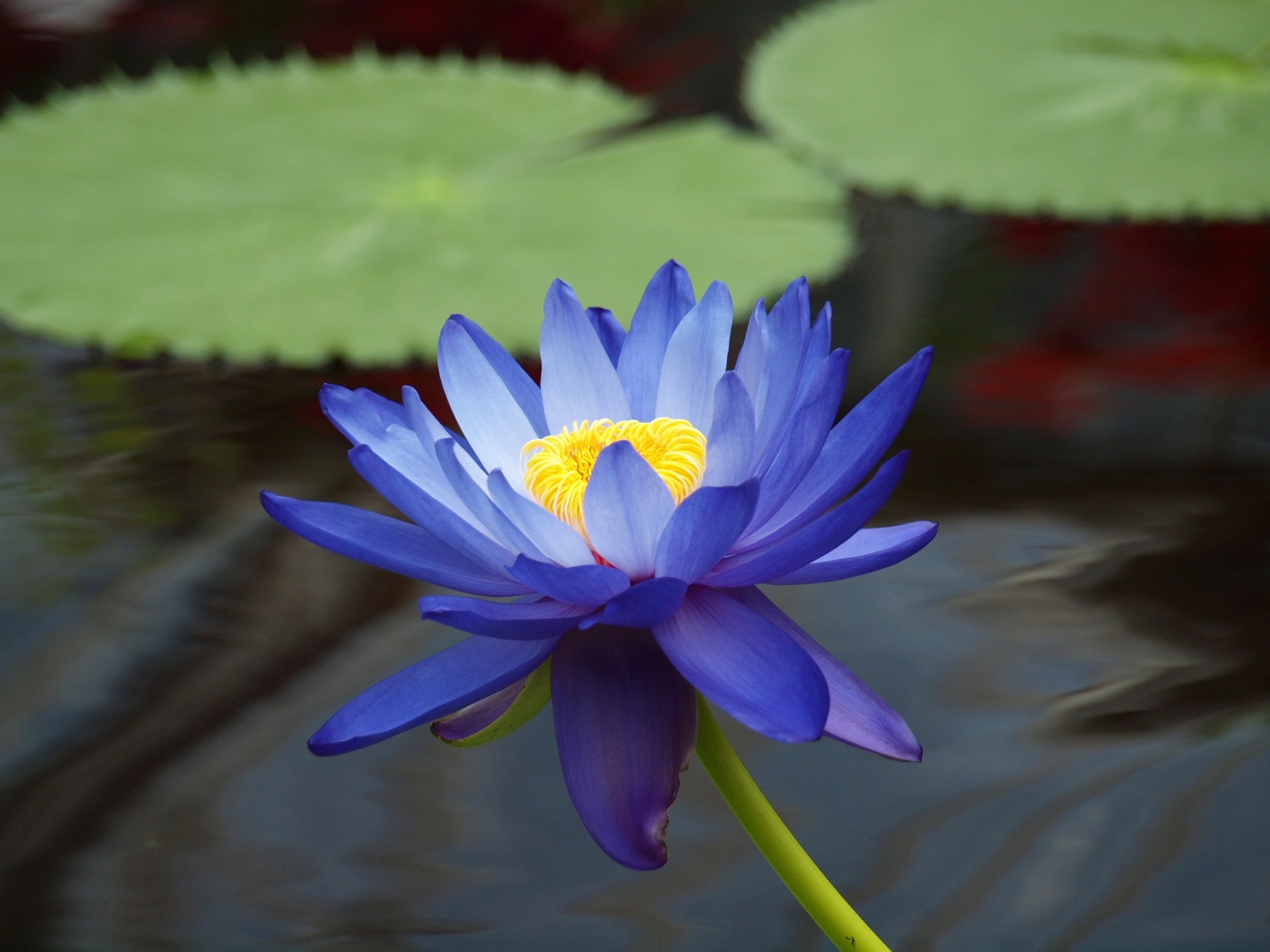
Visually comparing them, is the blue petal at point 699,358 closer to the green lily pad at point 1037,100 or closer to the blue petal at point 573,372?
the blue petal at point 573,372

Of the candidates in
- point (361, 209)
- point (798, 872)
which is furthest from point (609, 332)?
point (361, 209)

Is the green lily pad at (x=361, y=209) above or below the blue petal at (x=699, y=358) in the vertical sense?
below

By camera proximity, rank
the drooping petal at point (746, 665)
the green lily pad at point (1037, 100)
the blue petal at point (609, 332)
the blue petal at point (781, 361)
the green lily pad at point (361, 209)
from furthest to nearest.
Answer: the green lily pad at point (1037, 100) < the green lily pad at point (361, 209) < the blue petal at point (609, 332) < the blue petal at point (781, 361) < the drooping petal at point (746, 665)

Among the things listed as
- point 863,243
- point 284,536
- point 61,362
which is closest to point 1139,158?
point 863,243

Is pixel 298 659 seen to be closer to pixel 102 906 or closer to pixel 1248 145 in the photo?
pixel 102 906

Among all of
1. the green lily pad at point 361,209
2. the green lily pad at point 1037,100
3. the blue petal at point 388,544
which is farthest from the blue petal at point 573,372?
the green lily pad at point 1037,100

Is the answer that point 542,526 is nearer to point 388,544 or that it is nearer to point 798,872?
point 388,544

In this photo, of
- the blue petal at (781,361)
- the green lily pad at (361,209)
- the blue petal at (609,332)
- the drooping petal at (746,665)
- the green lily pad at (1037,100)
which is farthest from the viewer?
the green lily pad at (1037,100)
